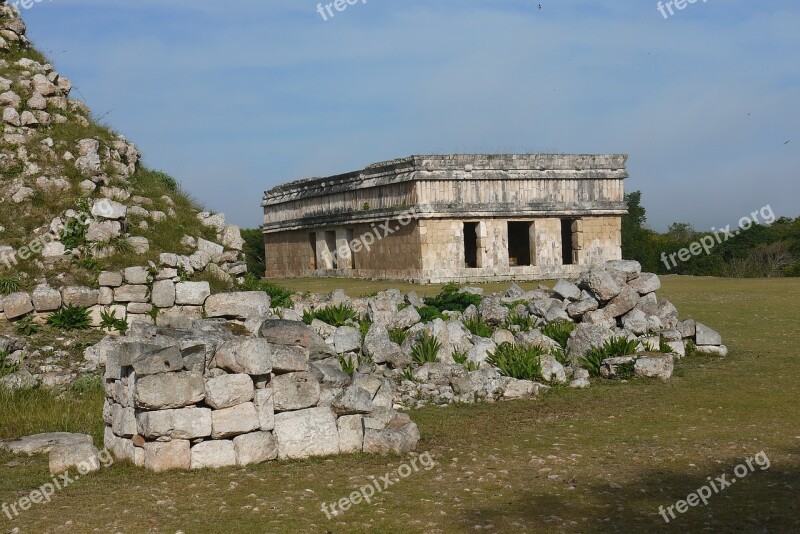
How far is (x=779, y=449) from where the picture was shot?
8.77m

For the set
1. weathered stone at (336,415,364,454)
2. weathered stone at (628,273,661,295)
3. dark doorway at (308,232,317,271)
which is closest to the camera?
weathered stone at (336,415,364,454)

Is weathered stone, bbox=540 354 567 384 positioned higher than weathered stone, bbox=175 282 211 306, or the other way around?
weathered stone, bbox=175 282 211 306

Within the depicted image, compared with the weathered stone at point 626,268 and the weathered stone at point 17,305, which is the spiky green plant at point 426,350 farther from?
the weathered stone at point 17,305

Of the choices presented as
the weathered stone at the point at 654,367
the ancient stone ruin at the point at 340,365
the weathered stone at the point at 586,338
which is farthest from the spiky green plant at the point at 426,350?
the weathered stone at the point at 654,367

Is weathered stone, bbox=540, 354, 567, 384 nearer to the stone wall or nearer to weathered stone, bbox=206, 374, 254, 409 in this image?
the stone wall

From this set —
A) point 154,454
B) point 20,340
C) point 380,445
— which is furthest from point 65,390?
point 380,445

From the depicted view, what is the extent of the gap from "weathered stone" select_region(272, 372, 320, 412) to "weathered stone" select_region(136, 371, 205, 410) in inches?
31.9

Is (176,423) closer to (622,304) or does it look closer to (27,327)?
(27,327)

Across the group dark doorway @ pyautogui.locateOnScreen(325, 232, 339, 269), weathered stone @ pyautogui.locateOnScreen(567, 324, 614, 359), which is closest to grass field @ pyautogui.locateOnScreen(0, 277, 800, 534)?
weathered stone @ pyautogui.locateOnScreen(567, 324, 614, 359)

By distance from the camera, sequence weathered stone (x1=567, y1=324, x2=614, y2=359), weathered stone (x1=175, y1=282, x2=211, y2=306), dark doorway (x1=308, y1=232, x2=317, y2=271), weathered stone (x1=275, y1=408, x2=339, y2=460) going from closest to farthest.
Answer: weathered stone (x1=275, y1=408, x2=339, y2=460) → weathered stone (x1=567, y1=324, x2=614, y2=359) → weathered stone (x1=175, y1=282, x2=211, y2=306) → dark doorway (x1=308, y1=232, x2=317, y2=271)

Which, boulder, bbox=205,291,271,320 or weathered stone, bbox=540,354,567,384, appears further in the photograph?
boulder, bbox=205,291,271,320

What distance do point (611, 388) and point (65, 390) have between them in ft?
25.0

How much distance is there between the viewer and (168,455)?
27.8 feet

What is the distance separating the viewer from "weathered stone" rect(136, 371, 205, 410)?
831cm
